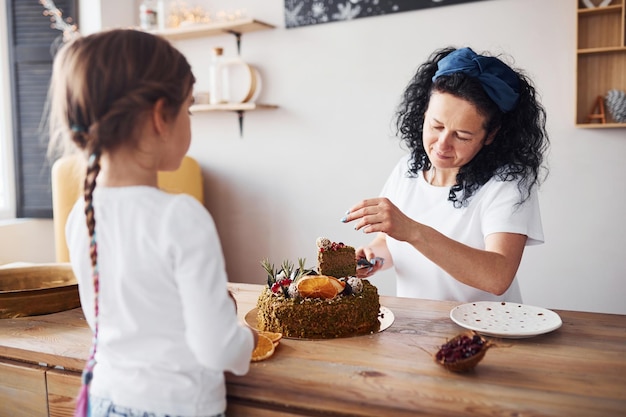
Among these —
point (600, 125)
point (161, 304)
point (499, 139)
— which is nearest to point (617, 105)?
point (600, 125)

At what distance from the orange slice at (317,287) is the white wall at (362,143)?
6.22 feet

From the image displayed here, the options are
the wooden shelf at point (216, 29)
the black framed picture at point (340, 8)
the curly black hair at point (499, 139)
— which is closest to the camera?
the curly black hair at point (499, 139)

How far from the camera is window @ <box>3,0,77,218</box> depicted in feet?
11.6

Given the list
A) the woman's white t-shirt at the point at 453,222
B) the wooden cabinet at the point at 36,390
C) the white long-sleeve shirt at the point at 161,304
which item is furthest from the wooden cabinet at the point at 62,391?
the woman's white t-shirt at the point at 453,222

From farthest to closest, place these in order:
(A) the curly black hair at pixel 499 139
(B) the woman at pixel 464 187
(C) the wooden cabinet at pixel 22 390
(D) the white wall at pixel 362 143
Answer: (D) the white wall at pixel 362 143
(A) the curly black hair at pixel 499 139
(B) the woman at pixel 464 187
(C) the wooden cabinet at pixel 22 390

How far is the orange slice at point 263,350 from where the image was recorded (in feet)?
4.15

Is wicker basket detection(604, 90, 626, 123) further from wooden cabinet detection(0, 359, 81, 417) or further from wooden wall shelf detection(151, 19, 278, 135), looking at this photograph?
wooden cabinet detection(0, 359, 81, 417)

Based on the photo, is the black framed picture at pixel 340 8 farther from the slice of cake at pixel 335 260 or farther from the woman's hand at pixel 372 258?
the slice of cake at pixel 335 260

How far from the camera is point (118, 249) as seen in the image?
980 mm

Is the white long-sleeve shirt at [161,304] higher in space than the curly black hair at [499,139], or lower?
lower

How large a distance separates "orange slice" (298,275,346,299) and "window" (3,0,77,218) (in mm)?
2681

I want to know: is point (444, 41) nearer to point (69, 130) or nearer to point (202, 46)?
point (202, 46)

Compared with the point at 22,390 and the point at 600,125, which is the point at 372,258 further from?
the point at 600,125

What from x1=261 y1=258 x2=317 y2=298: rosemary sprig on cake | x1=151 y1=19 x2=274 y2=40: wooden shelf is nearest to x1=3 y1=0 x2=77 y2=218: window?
x1=151 y1=19 x2=274 y2=40: wooden shelf
